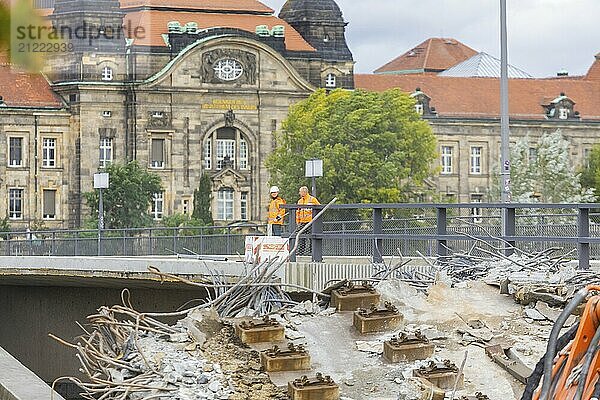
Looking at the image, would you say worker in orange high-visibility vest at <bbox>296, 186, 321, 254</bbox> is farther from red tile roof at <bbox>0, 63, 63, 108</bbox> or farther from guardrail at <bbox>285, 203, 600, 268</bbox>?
red tile roof at <bbox>0, 63, 63, 108</bbox>

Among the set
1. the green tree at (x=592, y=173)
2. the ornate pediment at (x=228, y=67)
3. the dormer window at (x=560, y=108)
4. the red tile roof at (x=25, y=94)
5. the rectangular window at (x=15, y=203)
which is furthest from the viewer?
the dormer window at (x=560, y=108)

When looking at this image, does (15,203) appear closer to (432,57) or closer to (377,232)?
(432,57)

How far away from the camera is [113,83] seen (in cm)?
11106

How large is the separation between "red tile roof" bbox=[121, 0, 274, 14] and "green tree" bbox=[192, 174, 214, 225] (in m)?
13.9

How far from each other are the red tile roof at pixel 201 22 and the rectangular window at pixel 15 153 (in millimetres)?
11527

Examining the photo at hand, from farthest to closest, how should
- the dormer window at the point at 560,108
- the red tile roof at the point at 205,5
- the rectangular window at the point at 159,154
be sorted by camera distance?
1. the dormer window at the point at 560,108
2. the red tile roof at the point at 205,5
3. the rectangular window at the point at 159,154

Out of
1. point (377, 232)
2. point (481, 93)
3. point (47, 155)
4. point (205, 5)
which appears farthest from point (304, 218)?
point (481, 93)

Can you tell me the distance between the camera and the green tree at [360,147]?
9525 centimetres

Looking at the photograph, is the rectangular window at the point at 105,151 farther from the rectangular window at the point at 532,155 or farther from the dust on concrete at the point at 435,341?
the dust on concrete at the point at 435,341

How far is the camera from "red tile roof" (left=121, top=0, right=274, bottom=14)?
117438 millimetres

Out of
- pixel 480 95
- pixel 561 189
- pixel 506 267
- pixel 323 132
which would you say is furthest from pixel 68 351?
pixel 480 95

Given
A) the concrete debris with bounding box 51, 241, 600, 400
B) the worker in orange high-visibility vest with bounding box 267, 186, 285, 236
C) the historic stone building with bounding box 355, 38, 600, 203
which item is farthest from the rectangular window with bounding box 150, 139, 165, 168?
the concrete debris with bounding box 51, 241, 600, 400

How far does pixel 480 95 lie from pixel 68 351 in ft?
314

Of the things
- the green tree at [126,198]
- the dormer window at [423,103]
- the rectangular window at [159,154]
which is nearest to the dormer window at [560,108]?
the dormer window at [423,103]
